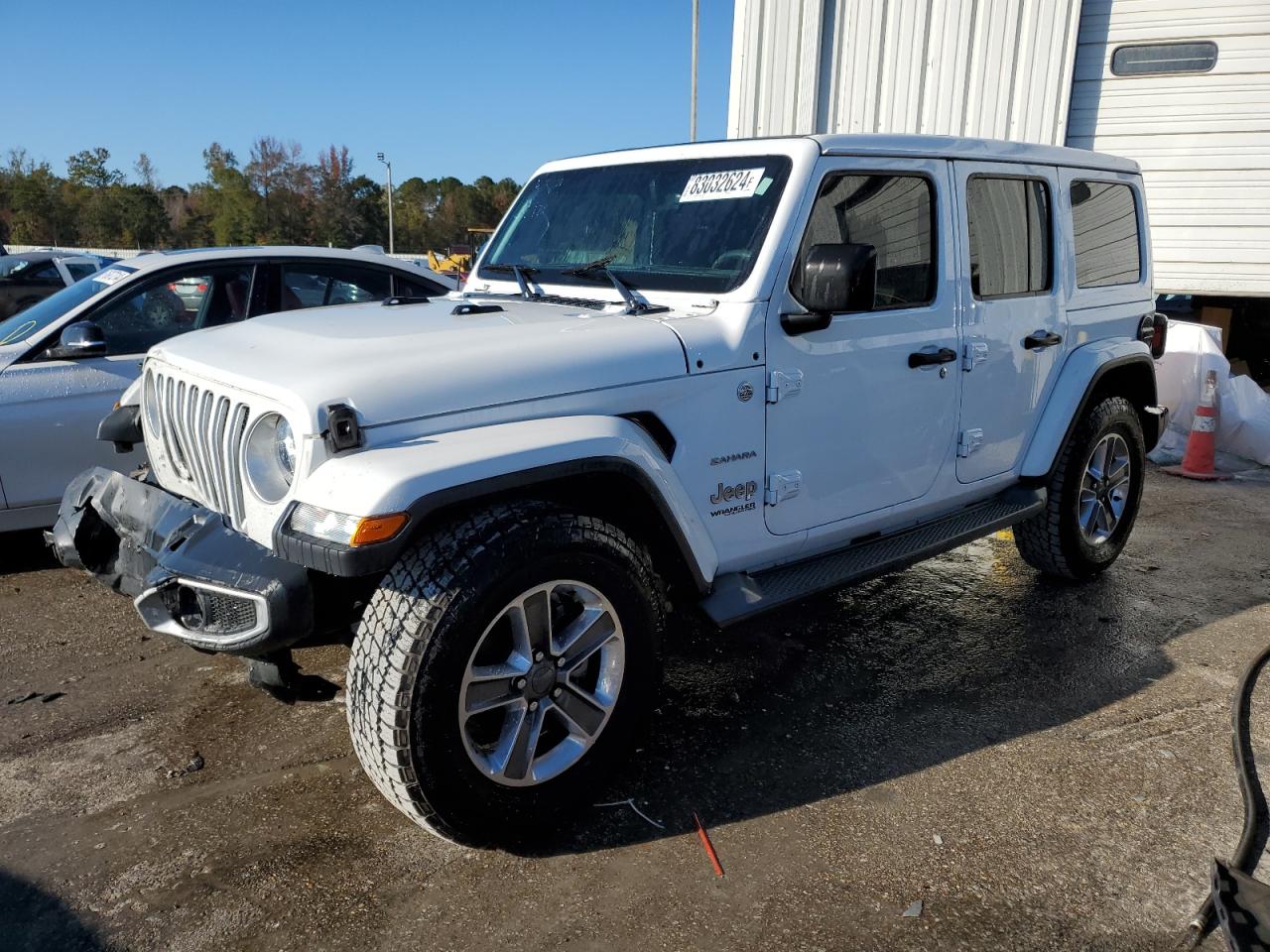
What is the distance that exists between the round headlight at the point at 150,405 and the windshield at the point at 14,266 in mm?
8004

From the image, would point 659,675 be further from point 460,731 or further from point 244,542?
point 244,542

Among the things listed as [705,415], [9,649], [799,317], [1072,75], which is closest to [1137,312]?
[799,317]

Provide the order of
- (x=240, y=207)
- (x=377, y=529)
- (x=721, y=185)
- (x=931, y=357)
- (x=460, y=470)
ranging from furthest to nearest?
(x=240, y=207) → (x=931, y=357) → (x=721, y=185) → (x=460, y=470) → (x=377, y=529)

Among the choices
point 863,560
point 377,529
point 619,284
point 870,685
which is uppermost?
point 619,284

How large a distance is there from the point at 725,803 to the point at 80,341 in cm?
375

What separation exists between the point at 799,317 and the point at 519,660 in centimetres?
146

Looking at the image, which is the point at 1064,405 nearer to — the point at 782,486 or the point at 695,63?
the point at 782,486

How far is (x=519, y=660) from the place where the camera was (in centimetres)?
271

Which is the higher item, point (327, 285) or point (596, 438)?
point (327, 285)

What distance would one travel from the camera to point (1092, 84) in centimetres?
1016

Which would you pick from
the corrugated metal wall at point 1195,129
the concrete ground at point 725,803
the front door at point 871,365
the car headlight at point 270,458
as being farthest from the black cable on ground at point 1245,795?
the corrugated metal wall at point 1195,129

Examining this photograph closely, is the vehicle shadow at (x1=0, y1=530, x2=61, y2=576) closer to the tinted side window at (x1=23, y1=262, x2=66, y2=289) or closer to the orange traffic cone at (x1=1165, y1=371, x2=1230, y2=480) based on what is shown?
the tinted side window at (x1=23, y1=262, x2=66, y2=289)

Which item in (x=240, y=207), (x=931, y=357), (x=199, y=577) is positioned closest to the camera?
(x=199, y=577)

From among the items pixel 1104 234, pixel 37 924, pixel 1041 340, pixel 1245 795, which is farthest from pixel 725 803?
pixel 1104 234
